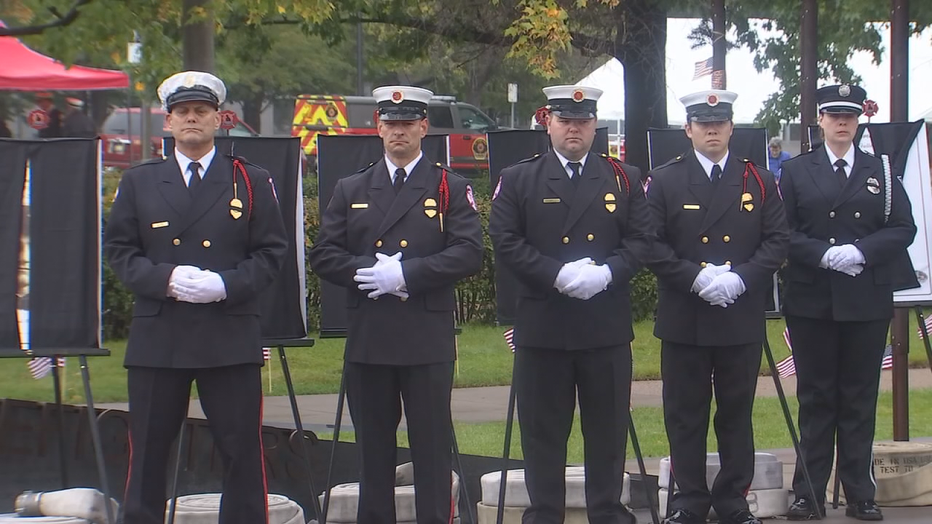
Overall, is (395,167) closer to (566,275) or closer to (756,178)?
(566,275)

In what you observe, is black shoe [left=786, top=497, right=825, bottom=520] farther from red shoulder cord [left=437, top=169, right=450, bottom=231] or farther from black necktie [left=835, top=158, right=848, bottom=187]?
red shoulder cord [left=437, top=169, right=450, bottom=231]

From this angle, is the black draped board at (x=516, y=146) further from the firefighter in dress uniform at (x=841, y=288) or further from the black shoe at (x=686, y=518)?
the black shoe at (x=686, y=518)

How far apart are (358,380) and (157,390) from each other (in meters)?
0.88

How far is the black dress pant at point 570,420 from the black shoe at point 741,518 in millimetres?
608

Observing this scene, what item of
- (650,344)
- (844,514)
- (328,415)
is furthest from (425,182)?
(650,344)

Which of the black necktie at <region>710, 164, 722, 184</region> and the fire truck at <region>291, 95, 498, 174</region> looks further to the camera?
the fire truck at <region>291, 95, 498, 174</region>

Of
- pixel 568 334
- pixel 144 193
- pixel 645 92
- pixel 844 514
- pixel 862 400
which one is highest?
pixel 645 92

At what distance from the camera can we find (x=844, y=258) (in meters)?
6.18

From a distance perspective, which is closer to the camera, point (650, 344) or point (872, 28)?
point (650, 344)

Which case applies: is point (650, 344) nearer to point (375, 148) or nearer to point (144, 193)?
point (375, 148)

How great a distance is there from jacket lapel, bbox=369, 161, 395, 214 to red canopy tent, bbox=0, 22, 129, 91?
439 inches

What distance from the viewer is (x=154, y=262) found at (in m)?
5.17

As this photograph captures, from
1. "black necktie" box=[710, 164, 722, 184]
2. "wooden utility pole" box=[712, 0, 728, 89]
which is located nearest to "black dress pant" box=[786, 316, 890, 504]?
"black necktie" box=[710, 164, 722, 184]

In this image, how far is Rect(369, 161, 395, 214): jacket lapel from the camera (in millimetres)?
5551
